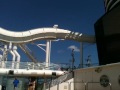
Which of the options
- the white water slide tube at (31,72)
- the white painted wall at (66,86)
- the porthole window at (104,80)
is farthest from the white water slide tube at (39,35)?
the porthole window at (104,80)

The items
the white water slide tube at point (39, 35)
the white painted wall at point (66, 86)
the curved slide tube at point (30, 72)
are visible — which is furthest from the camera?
the white water slide tube at point (39, 35)

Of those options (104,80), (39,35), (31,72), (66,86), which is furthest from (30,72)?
(104,80)

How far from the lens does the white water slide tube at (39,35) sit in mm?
32688

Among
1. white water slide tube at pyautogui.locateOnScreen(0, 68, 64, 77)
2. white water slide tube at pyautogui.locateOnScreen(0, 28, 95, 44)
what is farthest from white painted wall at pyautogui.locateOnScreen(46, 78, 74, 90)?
white water slide tube at pyautogui.locateOnScreen(0, 28, 95, 44)

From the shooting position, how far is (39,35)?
33844 mm

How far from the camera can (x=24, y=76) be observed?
A: 30266mm

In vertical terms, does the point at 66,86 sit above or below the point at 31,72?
below

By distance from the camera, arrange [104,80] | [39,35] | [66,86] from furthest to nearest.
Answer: [39,35] < [66,86] < [104,80]

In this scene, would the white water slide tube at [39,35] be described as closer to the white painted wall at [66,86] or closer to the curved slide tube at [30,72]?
the curved slide tube at [30,72]

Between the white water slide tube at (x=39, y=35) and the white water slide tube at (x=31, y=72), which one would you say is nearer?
the white water slide tube at (x=31, y=72)

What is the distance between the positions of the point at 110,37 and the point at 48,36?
35.8 feet

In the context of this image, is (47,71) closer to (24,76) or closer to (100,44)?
(24,76)

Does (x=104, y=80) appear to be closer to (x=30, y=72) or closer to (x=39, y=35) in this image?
(x=30, y=72)

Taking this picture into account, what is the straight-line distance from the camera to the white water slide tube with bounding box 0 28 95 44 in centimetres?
3269
